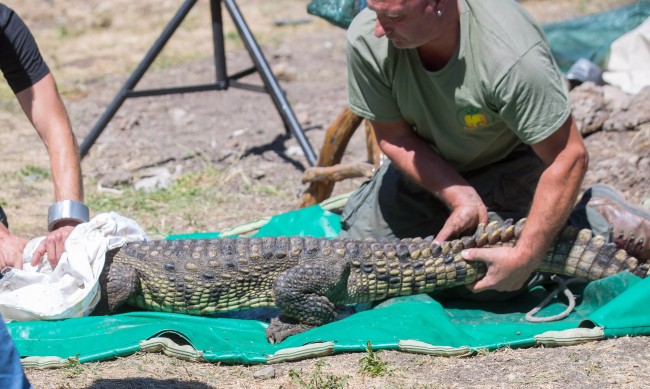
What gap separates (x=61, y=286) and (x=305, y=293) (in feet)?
3.57

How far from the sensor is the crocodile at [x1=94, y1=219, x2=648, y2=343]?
3973 mm

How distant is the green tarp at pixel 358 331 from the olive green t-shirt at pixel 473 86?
786 mm

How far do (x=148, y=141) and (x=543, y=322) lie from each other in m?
4.47

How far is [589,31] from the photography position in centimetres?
812

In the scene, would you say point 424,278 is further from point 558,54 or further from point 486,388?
point 558,54

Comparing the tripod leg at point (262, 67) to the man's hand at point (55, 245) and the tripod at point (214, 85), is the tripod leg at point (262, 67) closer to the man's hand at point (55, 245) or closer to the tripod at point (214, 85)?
the tripod at point (214, 85)

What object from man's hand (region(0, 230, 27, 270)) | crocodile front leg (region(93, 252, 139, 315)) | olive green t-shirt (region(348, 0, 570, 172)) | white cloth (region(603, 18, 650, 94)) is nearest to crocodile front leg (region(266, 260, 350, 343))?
crocodile front leg (region(93, 252, 139, 315))

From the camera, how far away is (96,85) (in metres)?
9.38

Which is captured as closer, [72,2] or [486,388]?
[486,388]

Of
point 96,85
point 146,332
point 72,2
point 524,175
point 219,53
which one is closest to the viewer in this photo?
point 146,332

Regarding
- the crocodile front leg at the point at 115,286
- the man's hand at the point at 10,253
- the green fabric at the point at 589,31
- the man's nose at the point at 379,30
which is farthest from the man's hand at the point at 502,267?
the green fabric at the point at 589,31

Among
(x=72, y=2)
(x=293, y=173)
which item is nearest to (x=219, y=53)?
(x=293, y=173)

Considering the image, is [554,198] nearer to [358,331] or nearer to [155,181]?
[358,331]

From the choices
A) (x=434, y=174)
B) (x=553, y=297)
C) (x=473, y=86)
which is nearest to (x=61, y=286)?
(x=434, y=174)
